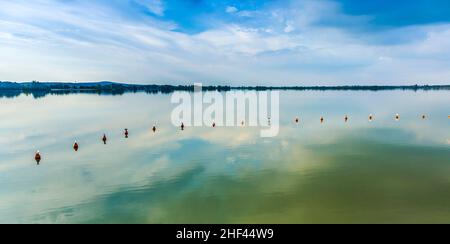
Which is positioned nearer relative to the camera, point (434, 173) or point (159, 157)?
point (434, 173)

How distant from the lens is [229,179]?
2745 centimetres

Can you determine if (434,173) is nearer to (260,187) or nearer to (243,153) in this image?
(260,187)

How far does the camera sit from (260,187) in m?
25.1

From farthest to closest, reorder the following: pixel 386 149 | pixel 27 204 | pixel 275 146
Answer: pixel 275 146 → pixel 386 149 → pixel 27 204

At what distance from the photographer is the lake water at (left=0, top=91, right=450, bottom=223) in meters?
20.6

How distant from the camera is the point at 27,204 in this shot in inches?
899

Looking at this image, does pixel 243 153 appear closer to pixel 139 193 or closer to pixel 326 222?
pixel 139 193

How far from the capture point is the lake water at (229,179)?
20625mm

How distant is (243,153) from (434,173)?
18654mm

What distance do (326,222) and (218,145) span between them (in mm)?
24599

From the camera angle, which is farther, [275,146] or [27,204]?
[275,146]
